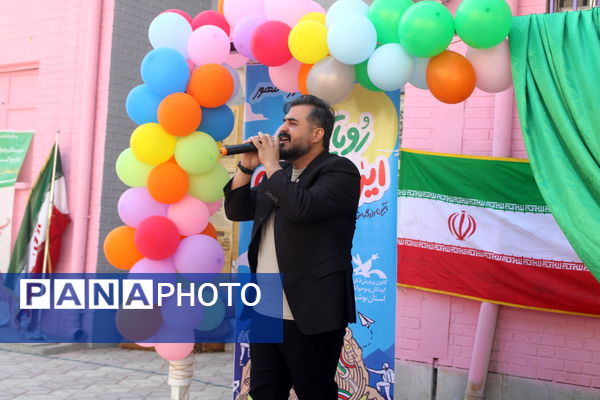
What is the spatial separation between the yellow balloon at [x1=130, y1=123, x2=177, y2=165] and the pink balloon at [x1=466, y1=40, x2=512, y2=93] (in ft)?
5.62

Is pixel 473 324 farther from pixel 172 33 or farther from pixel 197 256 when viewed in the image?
pixel 172 33

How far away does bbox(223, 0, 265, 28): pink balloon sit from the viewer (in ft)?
13.0

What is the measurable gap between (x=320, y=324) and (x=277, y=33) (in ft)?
5.62

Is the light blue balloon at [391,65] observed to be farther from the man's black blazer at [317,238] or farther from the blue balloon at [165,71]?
the blue balloon at [165,71]

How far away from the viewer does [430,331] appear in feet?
16.4

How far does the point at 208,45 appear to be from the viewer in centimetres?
387

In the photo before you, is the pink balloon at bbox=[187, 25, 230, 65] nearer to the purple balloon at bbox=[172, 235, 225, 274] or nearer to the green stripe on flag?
the purple balloon at bbox=[172, 235, 225, 274]

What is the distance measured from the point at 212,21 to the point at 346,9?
912 mm

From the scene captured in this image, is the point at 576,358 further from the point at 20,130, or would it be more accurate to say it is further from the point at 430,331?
the point at 20,130

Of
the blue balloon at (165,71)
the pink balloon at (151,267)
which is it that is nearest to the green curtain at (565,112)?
the blue balloon at (165,71)

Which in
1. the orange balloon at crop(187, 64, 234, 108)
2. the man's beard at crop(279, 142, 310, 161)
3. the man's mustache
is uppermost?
the orange balloon at crop(187, 64, 234, 108)

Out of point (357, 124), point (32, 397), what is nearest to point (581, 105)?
point (357, 124)

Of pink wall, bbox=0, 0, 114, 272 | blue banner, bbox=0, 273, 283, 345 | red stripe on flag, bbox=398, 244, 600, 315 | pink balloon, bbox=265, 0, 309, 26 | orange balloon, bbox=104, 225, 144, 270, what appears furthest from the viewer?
pink wall, bbox=0, 0, 114, 272

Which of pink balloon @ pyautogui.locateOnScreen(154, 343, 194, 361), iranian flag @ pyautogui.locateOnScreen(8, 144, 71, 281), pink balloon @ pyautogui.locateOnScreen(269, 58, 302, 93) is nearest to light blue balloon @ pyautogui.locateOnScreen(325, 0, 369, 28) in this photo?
pink balloon @ pyautogui.locateOnScreen(269, 58, 302, 93)
